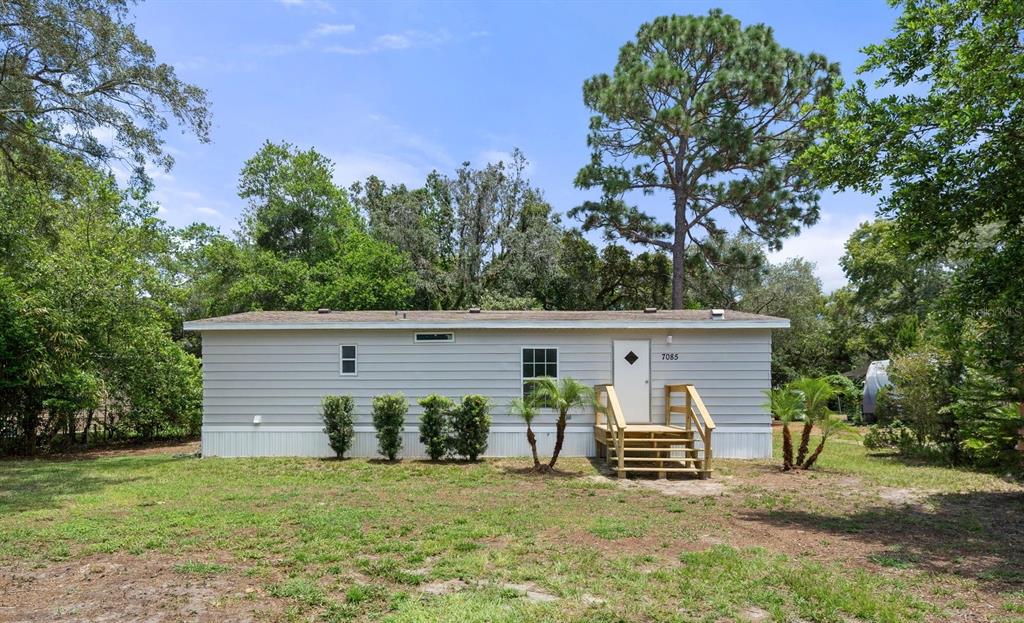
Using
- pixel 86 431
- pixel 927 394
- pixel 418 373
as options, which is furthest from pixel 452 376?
pixel 86 431

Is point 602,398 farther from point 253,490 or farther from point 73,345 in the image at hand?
point 73,345

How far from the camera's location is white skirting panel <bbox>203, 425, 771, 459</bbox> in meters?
12.3

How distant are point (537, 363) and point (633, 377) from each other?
179 cm

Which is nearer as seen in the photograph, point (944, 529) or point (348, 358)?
point (944, 529)

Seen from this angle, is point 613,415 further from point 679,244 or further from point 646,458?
point 679,244

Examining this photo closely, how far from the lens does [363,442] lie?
12.3 m

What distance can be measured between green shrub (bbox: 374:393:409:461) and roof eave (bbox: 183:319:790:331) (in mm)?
1349

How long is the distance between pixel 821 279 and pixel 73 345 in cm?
2793

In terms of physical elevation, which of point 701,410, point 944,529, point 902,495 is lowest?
point 902,495

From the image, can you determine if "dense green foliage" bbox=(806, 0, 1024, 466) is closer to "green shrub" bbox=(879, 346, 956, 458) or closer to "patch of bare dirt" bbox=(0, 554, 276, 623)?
"green shrub" bbox=(879, 346, 956, 458)

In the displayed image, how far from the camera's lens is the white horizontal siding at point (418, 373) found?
12352 millimetres

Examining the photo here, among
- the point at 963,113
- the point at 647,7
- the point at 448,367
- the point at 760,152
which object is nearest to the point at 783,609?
the point at 963,113

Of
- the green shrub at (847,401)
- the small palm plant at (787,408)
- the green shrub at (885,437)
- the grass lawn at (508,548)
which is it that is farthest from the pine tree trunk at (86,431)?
the green shrub at (847,401)

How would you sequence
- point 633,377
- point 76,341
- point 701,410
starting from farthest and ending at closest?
point 76,341 → point 633,377 → point 701,410
